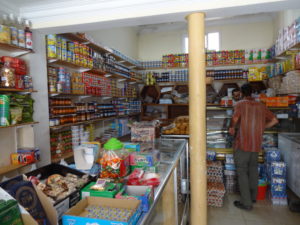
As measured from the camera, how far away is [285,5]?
2.00 meters

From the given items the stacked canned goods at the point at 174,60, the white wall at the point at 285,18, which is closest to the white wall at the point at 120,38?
the stacked canned goods at the point at 174,60

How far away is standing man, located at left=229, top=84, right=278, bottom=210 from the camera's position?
3.12m

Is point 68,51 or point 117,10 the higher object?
point 117,10

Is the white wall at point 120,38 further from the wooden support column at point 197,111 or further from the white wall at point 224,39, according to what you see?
the wooden support column at point 197,111

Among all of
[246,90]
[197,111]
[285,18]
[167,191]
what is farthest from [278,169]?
[285,18]

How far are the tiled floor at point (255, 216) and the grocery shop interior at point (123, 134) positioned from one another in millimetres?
15

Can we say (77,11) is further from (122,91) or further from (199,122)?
(122,91)

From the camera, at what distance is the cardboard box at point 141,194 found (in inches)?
42.8

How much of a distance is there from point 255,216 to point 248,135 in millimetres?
1149

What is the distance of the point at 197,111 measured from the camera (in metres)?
2.19

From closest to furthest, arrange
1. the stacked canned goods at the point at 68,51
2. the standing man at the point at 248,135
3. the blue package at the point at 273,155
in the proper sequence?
the stacked canned goods at the point at 68,51
the standing man at the point at 248,135
the blue package at the point at 273,155

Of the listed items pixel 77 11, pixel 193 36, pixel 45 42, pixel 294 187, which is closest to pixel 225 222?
pixel 294 187

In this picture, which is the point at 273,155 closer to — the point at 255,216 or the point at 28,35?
the point at 255,216

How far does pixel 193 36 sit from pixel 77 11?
1.30 meters
